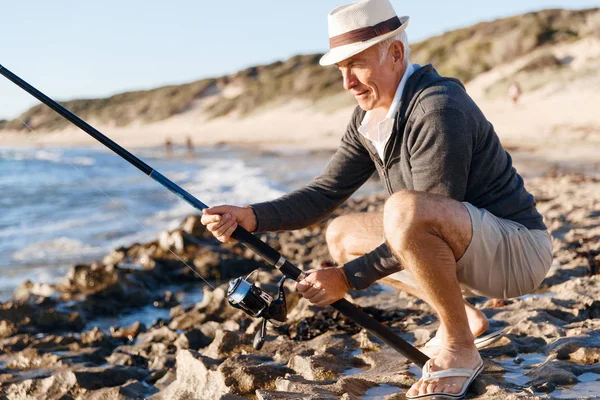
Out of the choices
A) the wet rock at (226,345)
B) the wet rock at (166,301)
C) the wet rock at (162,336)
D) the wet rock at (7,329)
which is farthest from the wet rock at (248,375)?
the wet rock at (166,301)

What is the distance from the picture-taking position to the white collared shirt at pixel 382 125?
9.50 ft

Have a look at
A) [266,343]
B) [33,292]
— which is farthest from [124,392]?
[33,292]

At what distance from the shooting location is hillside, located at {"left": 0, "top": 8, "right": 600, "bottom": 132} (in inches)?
1315

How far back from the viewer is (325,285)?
277 centimetres

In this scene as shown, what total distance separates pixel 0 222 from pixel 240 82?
51592mm

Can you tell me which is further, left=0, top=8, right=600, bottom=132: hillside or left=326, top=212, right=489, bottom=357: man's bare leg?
left=0, top=8, right=600, bottom=132: hillside

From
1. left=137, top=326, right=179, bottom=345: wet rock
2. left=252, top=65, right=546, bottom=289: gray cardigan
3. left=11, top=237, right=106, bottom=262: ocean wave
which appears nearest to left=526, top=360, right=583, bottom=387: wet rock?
left=252, top=65, right=546, bottom=289: gray cardigan

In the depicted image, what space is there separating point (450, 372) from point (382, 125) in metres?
0.95

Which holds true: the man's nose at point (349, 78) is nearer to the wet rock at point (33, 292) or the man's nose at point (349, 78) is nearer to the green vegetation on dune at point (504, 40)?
the wet rock at point (33, 292)

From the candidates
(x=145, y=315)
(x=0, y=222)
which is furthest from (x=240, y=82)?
(x=145, y=315)

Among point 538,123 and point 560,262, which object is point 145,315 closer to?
point 560,262

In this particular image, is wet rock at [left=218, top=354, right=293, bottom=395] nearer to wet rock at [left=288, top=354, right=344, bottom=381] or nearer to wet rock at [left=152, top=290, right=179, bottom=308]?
wet rock at [left=288, top=354, right=344, bottom=381]

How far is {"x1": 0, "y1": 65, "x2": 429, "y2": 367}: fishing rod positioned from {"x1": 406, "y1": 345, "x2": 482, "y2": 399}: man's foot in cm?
17

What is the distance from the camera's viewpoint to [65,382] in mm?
3641
